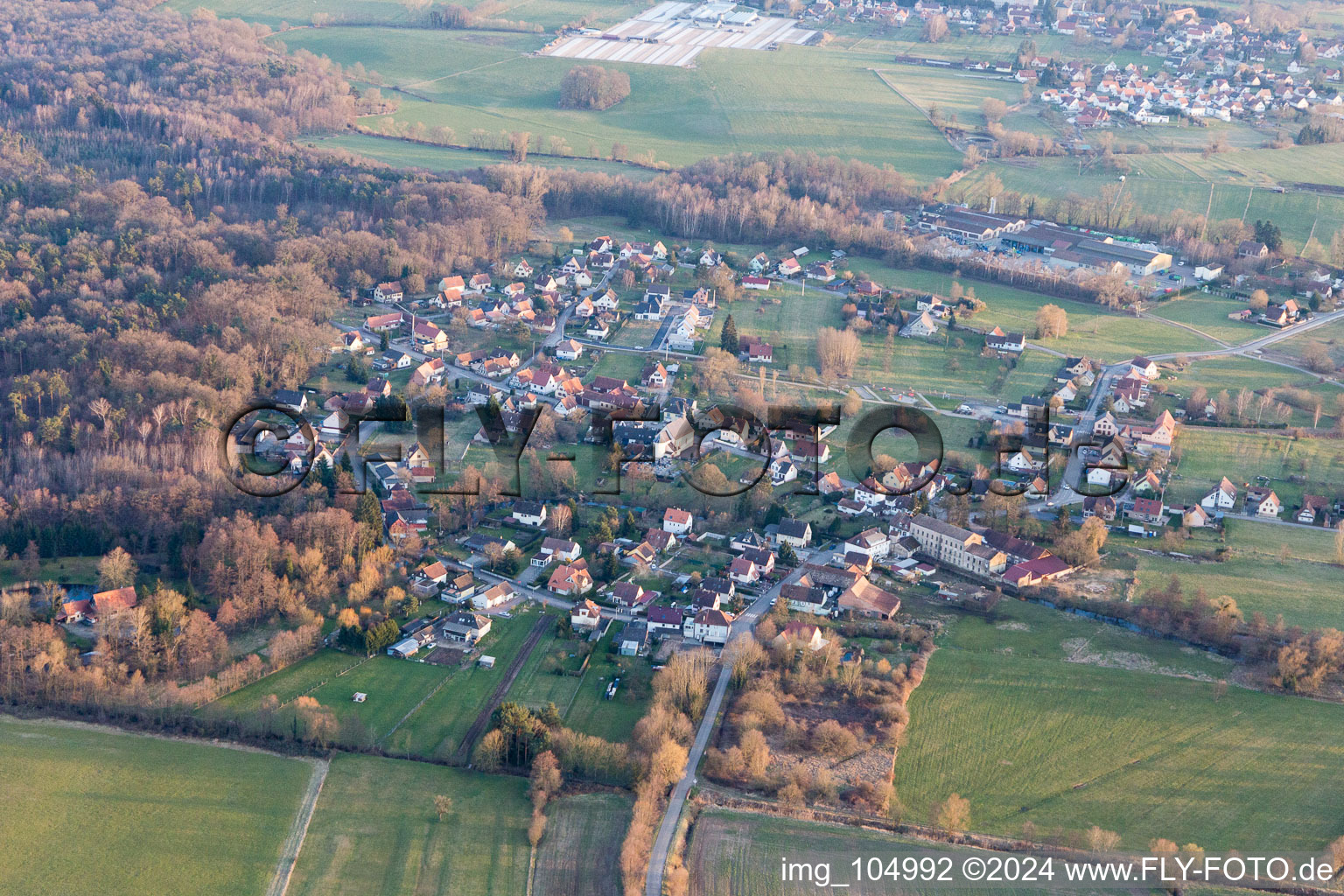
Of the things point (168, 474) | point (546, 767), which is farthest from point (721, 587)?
point (168, 474)

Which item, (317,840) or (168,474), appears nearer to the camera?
(317,840)

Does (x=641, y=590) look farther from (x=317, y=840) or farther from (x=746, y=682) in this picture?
(x=317, y=840)

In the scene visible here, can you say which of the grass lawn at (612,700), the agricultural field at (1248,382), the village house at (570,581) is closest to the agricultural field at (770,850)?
the grass lawn at (612,700)

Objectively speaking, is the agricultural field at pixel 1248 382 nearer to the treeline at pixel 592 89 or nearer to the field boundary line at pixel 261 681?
the field boundary line at pixel 261 681

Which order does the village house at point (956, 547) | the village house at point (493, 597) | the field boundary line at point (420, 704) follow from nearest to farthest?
1. the field boundary line at point (420, 704)
2. the village house at point (493, 597)
3. the village house at point (956, 547)

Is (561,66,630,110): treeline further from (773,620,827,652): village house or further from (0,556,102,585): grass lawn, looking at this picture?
(773,620,827,652): village house

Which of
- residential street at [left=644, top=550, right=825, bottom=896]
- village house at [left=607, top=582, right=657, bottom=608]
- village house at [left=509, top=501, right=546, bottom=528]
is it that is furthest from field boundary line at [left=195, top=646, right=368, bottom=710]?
residential street at [left=644, top=550, right=825, bottom=896]
